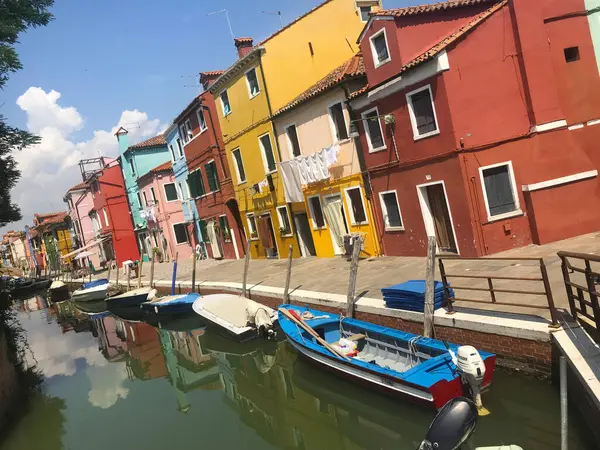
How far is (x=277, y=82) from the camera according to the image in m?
20.8

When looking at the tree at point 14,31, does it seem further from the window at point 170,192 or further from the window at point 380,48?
the window at point 170,192

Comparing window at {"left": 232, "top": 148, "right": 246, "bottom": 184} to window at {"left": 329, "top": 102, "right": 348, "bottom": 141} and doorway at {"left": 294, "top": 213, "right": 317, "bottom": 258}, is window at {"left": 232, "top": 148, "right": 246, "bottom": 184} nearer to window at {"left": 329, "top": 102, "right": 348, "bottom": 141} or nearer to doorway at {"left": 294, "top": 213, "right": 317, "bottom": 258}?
doorway at {"left": 294, "top": 213, "right": 317, "bottom": 258}

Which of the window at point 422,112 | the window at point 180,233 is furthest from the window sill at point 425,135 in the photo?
the window at point 180,233

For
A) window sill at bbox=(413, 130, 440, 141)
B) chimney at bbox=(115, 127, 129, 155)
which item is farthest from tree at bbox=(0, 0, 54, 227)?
chimney at bbox=(115, 127, 129, 155)

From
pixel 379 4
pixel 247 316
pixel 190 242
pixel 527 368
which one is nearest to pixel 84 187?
pixel 190 242

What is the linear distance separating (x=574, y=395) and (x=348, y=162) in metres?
12.0

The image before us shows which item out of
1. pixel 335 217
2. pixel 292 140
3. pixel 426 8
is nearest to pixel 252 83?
pixel 292 140

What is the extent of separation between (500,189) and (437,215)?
6.67ft

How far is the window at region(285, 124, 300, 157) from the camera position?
66.4ft

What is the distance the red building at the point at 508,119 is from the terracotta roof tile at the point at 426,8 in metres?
0.06

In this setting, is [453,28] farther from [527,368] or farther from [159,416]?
[159,416]

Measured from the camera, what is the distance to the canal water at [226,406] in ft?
24.0

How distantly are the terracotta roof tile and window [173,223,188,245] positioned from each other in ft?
75.8

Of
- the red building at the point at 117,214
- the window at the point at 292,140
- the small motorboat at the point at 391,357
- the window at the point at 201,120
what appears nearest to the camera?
the small motorboat at the point at 391,357
